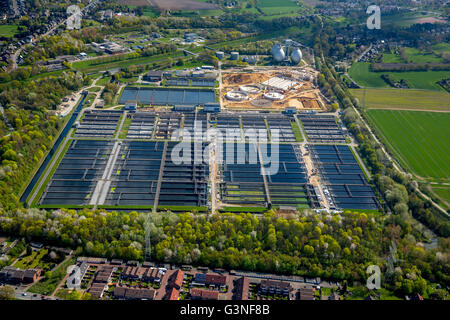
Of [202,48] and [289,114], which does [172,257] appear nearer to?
[289,114]

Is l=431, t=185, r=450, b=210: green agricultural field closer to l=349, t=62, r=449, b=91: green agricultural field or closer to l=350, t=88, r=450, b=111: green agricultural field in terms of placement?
l=350, t=88, r=450, b=111: green agricultural field

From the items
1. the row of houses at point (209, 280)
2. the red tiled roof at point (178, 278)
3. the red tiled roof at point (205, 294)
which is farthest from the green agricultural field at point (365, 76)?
the red tiled roof at point (205, 294)

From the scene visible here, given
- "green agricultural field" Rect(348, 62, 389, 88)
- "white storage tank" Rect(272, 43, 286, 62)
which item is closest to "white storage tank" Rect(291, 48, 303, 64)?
"white storage tank" Rect(272, 43, 286, 62)

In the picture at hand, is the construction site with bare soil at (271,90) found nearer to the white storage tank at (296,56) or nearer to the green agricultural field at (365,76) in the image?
the white storage tank at (296,56)

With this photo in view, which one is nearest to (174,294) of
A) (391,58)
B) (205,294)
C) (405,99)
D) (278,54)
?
(205,294)

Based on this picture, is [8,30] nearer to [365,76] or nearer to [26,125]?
[26,125]

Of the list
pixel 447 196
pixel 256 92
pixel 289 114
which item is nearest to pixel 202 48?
pixel 256 92

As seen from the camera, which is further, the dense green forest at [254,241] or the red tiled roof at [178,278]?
the dense green forest at [254,241]
